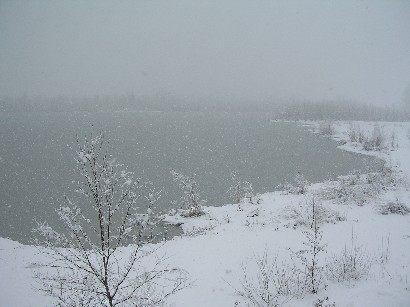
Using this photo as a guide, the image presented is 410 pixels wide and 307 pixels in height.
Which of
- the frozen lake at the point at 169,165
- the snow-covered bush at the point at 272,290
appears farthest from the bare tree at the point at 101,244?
the frozen lake at the point at 169,165

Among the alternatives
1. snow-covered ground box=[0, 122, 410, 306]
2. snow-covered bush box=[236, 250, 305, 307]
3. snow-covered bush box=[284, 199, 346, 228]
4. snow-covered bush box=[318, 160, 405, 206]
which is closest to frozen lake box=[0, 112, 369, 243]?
snow-covered ground box=[0, 122, 410, 306]

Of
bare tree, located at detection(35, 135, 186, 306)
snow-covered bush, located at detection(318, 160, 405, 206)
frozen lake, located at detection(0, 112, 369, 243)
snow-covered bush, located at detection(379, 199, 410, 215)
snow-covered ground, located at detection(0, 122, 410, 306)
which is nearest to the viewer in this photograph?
bare tree, located at detection(35, 135, 186, 306)

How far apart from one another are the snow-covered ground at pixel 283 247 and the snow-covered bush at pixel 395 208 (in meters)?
0.06

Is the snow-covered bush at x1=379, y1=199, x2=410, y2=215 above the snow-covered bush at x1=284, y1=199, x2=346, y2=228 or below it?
above

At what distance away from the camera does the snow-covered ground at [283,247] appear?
8781 millimetres

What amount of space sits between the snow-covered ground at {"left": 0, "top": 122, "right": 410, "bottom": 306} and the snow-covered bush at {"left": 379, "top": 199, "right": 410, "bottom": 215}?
0.06 m

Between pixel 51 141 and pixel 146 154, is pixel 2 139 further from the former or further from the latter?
pixel 146 154

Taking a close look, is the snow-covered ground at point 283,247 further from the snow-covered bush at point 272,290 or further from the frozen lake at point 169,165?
the frozen lake at point 169,165

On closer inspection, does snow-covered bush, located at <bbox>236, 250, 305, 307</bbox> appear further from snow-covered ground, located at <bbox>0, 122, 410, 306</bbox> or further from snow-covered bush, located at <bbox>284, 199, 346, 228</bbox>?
snow-covered bush, located at <bbox>284, 199, 346, 228</bbox>

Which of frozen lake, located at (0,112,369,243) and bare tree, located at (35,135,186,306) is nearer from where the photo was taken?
bare tree, located at (35,135,186,306)

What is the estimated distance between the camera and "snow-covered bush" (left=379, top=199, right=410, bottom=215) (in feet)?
→ 56.6

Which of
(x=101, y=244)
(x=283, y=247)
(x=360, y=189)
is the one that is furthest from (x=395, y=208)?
(x=101, y=244)

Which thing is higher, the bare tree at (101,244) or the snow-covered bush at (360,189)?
the bare tree at (101,244)

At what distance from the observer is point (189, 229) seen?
778 inches
